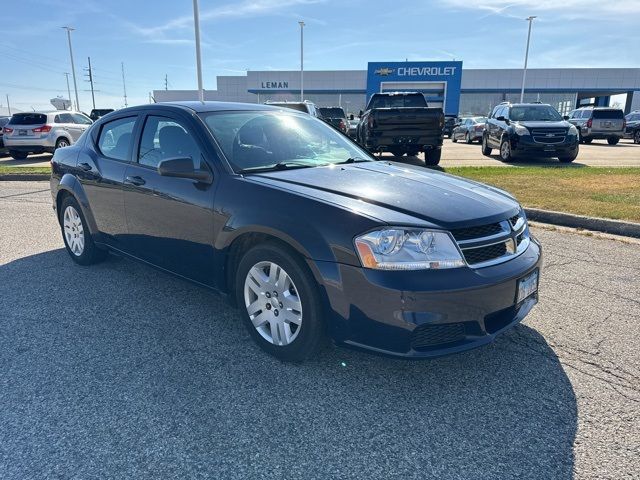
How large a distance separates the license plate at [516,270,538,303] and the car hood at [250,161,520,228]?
0.40m

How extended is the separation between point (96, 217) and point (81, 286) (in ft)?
2.22

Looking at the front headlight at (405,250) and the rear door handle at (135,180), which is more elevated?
the rear door handle at (135,180)

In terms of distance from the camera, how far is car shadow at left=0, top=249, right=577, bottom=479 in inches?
85.7

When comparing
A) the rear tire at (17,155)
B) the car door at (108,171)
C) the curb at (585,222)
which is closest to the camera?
the car door at (108,171)

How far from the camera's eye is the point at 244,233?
3074 millimetres

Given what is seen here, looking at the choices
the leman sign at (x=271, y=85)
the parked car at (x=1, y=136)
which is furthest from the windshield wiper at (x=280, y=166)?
the leman sign at (x=271, y=85)

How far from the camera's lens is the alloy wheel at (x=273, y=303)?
2895mm

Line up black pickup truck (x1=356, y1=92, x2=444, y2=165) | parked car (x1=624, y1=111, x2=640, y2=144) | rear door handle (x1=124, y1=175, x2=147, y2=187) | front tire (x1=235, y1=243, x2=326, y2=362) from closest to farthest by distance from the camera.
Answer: front tire (x1=235, y1=243, x2=326, y2=362), rear door handle (x1=124, y1=175, x2=147, y2=187), black pickup truck (x1=356, y1=92, x2=444, y2=165), parked car (x1=624, y1=111, x2=640, y2=144)

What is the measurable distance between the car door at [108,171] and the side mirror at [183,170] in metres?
1.03

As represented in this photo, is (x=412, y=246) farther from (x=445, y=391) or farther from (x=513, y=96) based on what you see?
(x=513, y=96)

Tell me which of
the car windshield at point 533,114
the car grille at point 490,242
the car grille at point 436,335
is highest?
the car windshield at point 533,114

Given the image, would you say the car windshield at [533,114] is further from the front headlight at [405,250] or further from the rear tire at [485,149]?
the front headlight at [405,250]

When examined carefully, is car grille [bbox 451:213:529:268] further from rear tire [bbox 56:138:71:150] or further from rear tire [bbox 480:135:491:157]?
rear tire [bbox 56:138:71:150]

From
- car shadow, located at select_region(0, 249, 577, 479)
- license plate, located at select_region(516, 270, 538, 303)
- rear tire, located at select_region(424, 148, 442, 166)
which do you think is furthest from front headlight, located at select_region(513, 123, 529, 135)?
license plate, located at select_region(516, 270, 538, 303)
